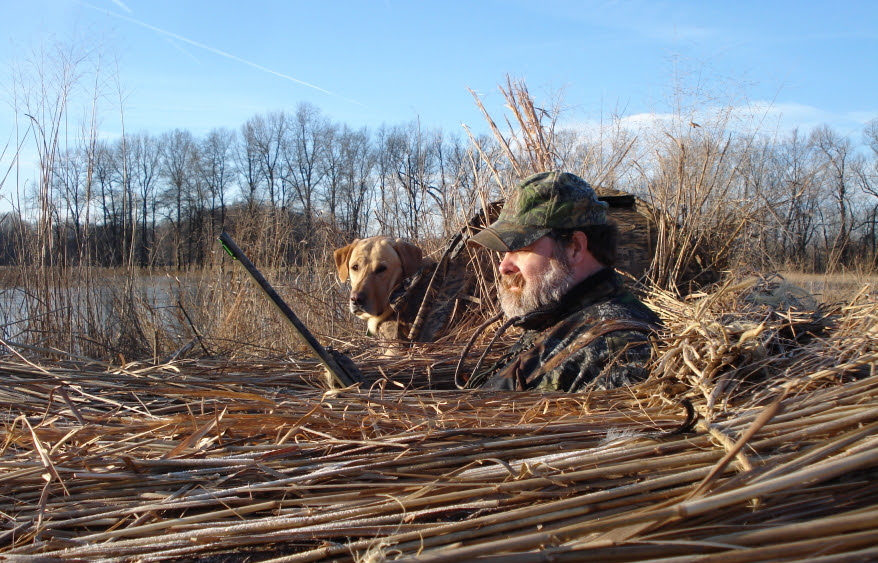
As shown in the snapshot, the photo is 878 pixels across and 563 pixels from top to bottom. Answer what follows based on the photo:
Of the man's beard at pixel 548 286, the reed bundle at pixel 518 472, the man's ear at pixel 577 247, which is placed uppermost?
the man's ear at pixel 577 247

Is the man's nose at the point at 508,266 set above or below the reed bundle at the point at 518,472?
above

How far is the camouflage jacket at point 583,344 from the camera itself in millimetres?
2246

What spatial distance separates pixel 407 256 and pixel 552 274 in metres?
3.73

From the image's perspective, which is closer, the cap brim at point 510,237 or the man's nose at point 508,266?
the cap brim at point 510,237

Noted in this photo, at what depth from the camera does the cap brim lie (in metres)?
2.84

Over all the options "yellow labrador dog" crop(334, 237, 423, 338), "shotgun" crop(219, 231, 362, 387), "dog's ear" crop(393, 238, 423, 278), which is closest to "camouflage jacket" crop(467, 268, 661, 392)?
"shotgun" crop(219, 231, 362, 387)

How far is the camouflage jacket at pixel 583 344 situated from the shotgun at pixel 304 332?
0.56 m

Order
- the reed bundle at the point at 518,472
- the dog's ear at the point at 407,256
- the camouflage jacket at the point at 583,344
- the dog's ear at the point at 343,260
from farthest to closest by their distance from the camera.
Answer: the dog's ear at the point at 343,260 → the dog's ear at the point at 407,256 → the camouflage jacket at the point at 583,344 → the reed bundle at the point at 518,472

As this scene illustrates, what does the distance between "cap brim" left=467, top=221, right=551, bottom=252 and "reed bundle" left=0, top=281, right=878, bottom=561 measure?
1040 mm

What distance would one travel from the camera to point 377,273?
628cm

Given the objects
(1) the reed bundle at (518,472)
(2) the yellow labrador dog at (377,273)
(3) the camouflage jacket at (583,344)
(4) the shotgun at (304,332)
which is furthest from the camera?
(2) the yellow labrador dog at (377,273)

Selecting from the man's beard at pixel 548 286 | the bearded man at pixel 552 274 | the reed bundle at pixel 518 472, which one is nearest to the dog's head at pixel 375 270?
the bearded man at pixel 552 274

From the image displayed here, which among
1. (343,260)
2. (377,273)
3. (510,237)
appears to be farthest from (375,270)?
(510,237)

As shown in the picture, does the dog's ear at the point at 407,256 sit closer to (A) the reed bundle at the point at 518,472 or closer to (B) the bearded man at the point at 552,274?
(B) the bearded man at the point at 552,274
